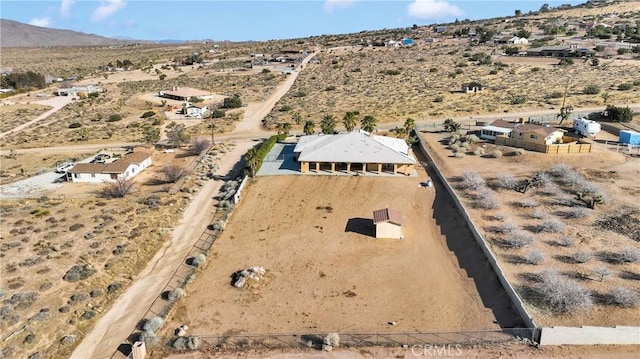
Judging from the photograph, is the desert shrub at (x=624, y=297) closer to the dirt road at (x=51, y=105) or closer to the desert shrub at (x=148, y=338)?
the desert shrub at (x=148, y=338)

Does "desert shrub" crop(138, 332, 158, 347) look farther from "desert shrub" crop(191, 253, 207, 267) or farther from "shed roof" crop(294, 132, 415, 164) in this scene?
"shed roof" crop(294, 132, 415, 164)

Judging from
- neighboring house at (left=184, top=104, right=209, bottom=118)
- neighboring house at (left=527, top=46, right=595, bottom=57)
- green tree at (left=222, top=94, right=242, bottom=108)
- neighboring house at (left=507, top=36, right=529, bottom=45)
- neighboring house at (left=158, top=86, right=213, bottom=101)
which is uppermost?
neighboring house at (left=507, top=36, right=529, bottom=45)

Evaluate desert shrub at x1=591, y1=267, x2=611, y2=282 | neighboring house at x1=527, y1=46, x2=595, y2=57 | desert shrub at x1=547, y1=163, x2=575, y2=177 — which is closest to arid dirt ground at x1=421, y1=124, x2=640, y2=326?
desert shrub at x1=591, y1=267, x2=611, y2=282

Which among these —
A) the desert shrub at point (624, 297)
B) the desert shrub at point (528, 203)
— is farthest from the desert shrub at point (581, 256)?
the desert shrub at point (528, 203)

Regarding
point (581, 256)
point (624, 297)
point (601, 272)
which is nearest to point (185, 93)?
point (581, 256)

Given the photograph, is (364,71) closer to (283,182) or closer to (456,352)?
(283,182)

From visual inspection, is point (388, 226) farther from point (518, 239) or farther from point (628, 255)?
point (628, 255)
